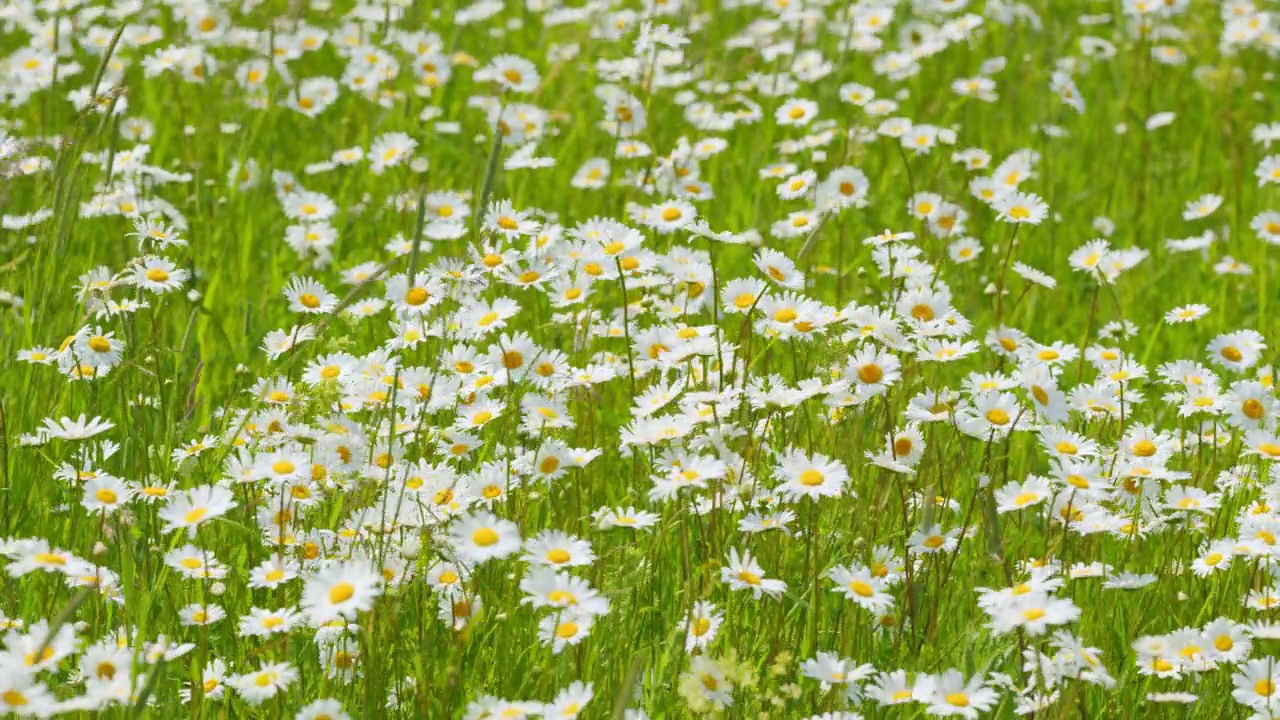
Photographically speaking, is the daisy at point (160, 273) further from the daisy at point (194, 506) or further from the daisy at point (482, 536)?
the daisy at point (482, 536)

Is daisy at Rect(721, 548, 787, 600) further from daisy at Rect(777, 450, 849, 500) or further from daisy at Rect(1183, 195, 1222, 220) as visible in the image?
daisy at Rect(1183, 195, 1222, 220)

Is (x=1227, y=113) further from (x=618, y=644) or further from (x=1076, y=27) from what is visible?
(x=618, y=644)

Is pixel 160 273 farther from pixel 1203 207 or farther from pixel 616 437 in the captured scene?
pixel 1203 207

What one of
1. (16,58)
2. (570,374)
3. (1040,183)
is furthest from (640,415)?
(16,58)

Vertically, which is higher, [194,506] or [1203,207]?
[1203,207]

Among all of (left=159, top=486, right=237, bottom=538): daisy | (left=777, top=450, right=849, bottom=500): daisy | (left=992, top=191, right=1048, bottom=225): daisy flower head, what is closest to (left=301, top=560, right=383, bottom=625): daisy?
(left=159, top=486, right=237, bottom=538): daisy

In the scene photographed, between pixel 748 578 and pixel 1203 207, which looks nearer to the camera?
pixel 748 578

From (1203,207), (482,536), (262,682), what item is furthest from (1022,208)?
(262,682)

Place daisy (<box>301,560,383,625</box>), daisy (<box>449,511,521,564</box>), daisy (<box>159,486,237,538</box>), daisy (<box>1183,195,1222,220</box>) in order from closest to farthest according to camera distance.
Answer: daisy (<box>301,560,383,625</box>) → daisy (<box>449,511,521,564</box>) → daisy (<box>159,486,237,538</box>) → daisy (<box>1183,195,1222,220</box>)

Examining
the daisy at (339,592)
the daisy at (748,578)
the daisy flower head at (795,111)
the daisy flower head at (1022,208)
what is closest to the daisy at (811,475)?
the daisy at (748,578)

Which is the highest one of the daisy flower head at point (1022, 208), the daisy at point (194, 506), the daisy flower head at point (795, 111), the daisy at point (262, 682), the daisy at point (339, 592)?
the daisy flower head at point (795, 111)
